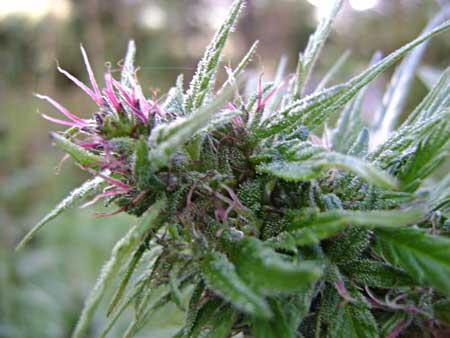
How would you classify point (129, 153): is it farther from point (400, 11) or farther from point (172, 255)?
point (400, 11)

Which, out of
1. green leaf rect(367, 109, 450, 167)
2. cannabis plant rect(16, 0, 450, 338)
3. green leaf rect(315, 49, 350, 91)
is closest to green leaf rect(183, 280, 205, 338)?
cannabis plant rect(16, 0, 450, 338)

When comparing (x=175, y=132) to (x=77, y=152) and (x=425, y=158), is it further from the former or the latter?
(x=425, y=158)

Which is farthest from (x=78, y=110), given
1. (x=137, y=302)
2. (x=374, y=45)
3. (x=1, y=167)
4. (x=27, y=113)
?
(x=137, y=302)

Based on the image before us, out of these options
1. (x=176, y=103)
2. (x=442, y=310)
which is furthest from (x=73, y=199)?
(x=442, y=310)

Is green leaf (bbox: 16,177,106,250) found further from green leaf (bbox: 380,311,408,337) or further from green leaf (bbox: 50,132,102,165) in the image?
green leaf (bbox: 380,311,408,337)

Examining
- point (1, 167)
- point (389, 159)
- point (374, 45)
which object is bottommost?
point (1, 167)

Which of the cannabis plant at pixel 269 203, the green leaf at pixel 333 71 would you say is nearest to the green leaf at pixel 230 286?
the cannabis plant at pixel 269 203
